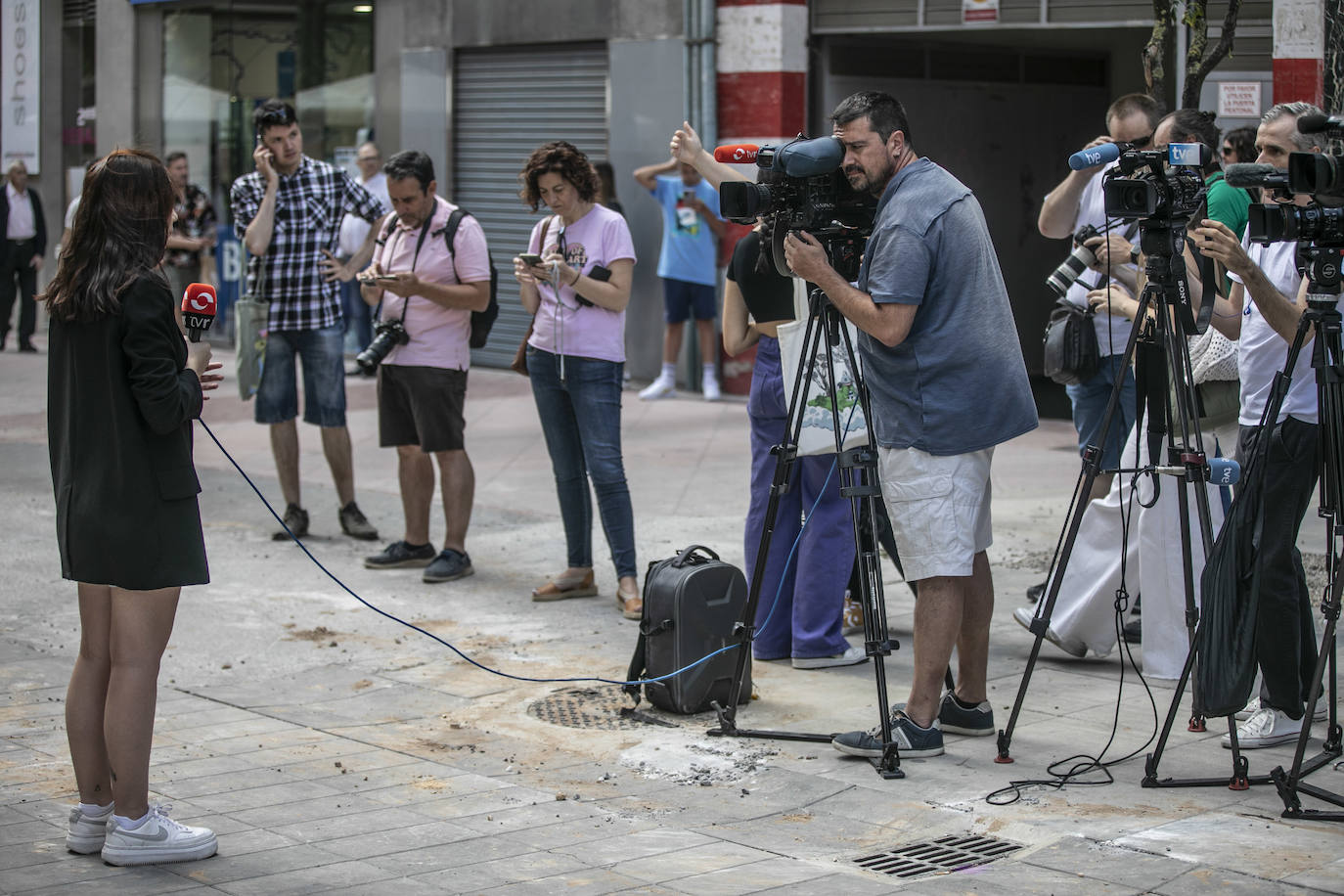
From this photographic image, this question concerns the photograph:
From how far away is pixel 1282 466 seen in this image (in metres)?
5.14

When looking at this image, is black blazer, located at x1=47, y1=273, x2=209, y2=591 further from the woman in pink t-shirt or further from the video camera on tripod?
the woman in pink t-shirt

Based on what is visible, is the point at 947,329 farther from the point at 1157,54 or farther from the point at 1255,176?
the point at 1157,54

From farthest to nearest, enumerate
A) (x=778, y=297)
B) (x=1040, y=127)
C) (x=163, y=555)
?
1. (x=1040, y=127)
2. (x=778, y=297)
3. (x=163, y=555)

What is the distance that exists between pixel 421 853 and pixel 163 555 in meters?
1.01

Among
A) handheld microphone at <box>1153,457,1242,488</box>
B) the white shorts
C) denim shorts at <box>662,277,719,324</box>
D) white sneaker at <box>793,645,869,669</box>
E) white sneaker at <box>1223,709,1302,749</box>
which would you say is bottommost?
white sneaker at <box>793,645,869,669</box>

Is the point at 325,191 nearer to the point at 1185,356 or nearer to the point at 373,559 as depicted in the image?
the point at 373,559

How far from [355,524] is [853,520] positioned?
4.11 metres

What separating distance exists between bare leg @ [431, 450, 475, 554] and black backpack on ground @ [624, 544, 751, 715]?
228cm

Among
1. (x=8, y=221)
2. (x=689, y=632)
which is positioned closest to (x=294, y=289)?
(x=689, y=632)

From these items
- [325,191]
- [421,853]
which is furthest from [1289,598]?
[325,191]

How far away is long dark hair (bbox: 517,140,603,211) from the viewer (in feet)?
23.8

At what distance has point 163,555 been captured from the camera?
14.1ft

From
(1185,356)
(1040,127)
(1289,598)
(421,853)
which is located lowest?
(421,853)

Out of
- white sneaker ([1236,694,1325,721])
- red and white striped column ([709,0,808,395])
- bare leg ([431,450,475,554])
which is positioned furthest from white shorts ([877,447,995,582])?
red and white striped column ([709,0,808,395])
